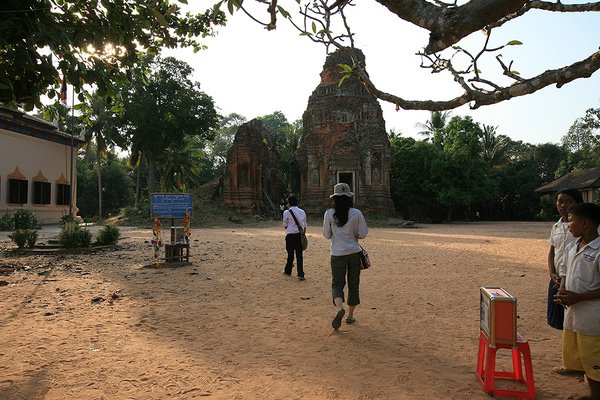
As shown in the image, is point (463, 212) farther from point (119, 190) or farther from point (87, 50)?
point (87, 50)

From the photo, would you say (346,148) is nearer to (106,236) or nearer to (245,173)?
(245,173)

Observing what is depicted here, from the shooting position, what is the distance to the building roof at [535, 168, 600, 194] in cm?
2677

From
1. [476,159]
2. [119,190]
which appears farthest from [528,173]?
[119,190]

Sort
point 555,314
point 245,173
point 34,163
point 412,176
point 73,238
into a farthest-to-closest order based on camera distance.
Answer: point 412,176 < point 245,173 < point 34,163 < point 73,238 < point 555,314

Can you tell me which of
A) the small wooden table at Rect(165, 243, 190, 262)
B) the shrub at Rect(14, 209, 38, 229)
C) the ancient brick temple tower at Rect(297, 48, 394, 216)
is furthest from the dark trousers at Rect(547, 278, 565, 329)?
the ancient brick temple tower at Rect(297, 48, 394, 216)

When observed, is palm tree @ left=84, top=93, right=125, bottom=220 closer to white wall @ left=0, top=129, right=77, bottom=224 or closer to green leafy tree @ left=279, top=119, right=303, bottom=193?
white wall @ left=0, top=129, right=77, bottom=224

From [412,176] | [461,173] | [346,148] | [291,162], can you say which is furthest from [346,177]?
[461,173]

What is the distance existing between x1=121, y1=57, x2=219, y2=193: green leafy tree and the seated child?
99.9 feet

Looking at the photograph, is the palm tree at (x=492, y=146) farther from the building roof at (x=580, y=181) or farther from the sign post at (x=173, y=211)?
the sign post at (x=173, y=211)

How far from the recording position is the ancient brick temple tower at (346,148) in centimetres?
3009

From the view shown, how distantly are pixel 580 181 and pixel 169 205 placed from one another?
29280mm

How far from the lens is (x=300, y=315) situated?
5766 mm

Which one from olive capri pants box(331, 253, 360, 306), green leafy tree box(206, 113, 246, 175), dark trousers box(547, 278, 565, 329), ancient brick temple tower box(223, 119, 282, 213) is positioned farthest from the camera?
green leafy tree box(206, 113, 246, 175)

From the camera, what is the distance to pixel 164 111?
31.4 m
